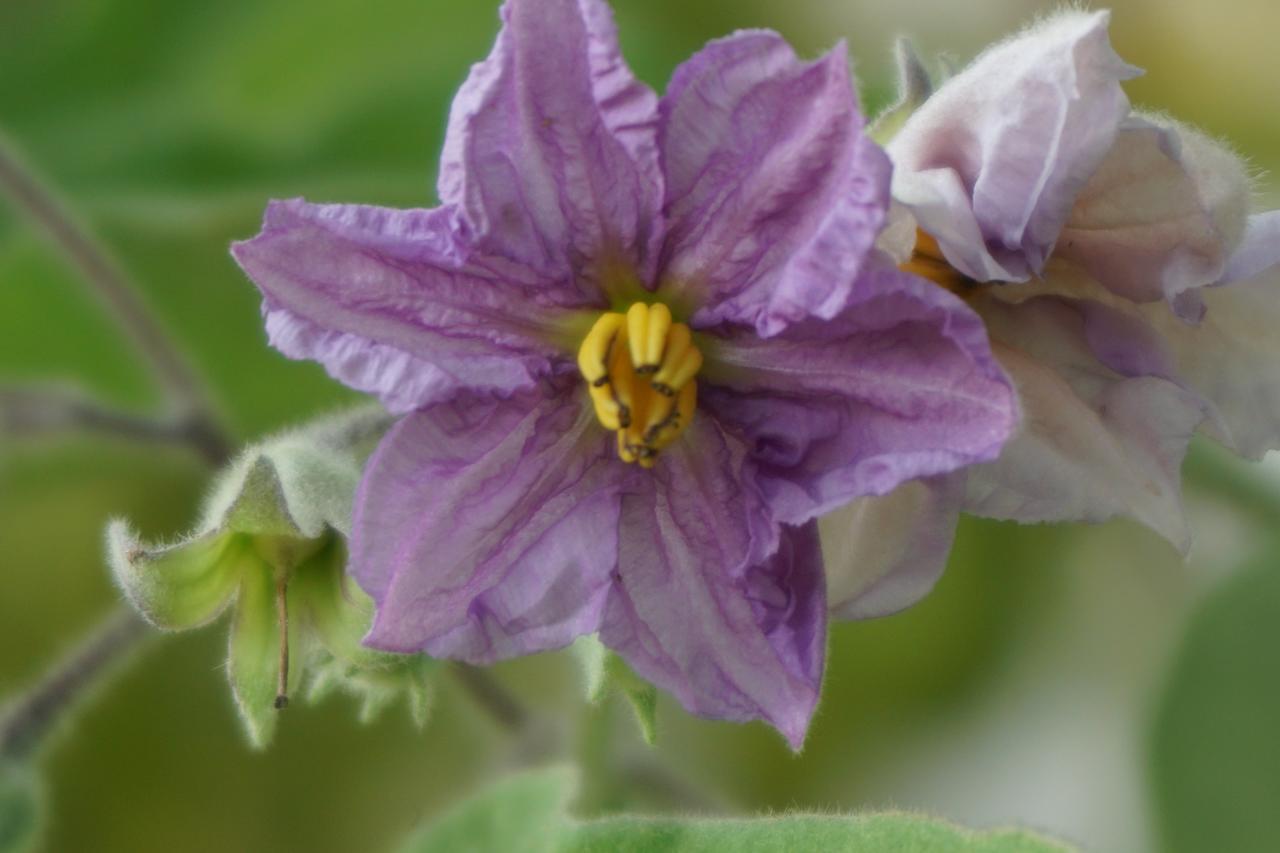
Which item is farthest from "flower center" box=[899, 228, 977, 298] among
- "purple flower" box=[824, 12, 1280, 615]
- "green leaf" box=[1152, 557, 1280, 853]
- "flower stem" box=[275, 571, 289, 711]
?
"green leaf" box=[1152, 557, 1280, 853]

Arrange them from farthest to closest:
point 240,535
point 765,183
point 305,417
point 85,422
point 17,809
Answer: point 305,417, point 85,422, point 17,809, point 240,535, point 765,183

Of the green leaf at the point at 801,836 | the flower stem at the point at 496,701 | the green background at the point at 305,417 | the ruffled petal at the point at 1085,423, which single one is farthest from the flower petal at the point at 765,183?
the green background at the point at 305,417

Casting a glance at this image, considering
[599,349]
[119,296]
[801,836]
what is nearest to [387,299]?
[599,349]

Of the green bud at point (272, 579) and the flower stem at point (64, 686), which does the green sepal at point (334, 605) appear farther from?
the flower stem at point (64, 686)

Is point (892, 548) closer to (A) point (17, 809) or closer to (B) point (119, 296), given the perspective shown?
(A) point (17, 809)

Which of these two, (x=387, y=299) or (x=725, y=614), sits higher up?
(x=387, y=299)

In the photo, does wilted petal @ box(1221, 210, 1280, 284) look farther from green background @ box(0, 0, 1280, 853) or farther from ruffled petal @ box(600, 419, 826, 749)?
green background @ box(0, 0, 1280, 853)

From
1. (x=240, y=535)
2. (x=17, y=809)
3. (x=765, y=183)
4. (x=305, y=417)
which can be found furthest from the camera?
(x=305, y=417)
